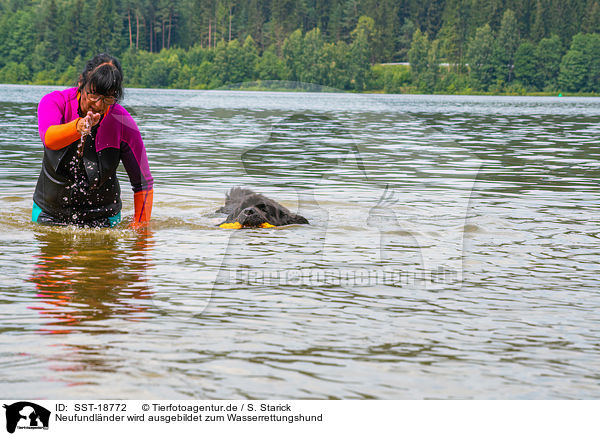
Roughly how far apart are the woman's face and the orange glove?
1183 mm

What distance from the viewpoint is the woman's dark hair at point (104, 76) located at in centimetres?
725

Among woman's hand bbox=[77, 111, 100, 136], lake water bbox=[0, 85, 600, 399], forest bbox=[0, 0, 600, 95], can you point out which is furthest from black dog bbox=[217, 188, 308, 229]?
forest bbox=[0, 0, 600, 95]

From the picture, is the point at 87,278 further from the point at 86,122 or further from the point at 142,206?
the point at 142,206

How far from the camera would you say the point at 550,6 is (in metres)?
148

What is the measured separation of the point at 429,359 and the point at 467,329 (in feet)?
2.45

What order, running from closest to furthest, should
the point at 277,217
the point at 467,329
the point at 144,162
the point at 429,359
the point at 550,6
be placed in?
1. the point at 429,359
2. the point at 467,329
3. the point at 144,162
4. the point at 277,217
5. the point at 550,6

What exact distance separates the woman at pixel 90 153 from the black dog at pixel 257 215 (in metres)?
1.27

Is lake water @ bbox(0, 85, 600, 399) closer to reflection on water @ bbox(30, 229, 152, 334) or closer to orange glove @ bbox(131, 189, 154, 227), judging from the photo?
reflection on water @ bbox(30, 229, 152, 334)

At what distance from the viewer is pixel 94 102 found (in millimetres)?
7547

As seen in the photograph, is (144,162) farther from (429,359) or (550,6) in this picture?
(550,6)

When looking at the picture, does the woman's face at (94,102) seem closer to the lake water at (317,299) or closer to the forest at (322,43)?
the lake water at (317,299)
